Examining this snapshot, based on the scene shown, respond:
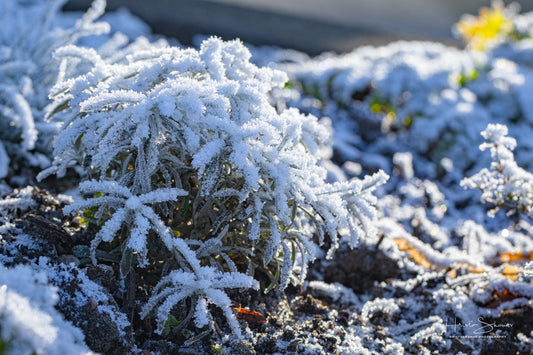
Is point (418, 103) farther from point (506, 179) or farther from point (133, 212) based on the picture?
point (133, 212)

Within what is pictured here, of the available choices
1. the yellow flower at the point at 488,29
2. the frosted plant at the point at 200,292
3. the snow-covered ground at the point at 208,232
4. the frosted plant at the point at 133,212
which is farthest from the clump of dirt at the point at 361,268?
the yellow flower at the point at 488,29

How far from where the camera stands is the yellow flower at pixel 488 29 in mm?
5285

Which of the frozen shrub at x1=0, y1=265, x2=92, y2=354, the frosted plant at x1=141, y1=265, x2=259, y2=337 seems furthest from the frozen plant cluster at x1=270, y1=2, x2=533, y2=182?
the frozen shrub at x1=0, y1=265, x2=92, y2=354

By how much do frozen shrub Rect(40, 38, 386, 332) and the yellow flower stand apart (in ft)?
14.4

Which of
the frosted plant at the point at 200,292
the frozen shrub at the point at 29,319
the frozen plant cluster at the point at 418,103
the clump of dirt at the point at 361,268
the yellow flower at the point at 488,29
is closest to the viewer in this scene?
the frozen shrub at the point at 29,319

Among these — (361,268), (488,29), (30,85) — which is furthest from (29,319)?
(488,29)

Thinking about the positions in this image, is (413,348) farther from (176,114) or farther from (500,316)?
(176,114)

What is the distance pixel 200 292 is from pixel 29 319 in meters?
0.49

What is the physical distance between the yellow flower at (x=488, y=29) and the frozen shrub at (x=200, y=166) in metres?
4.40

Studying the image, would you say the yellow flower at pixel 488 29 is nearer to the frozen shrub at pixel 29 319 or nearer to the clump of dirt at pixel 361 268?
the clump of dirt at pixel 361 268

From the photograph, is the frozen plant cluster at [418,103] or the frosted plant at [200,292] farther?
the frozen plant cluster at [418,103]

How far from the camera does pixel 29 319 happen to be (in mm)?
841

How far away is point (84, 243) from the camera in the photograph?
1.61 m

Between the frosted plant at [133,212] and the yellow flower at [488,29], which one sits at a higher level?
the yellow flower at [488,29]
